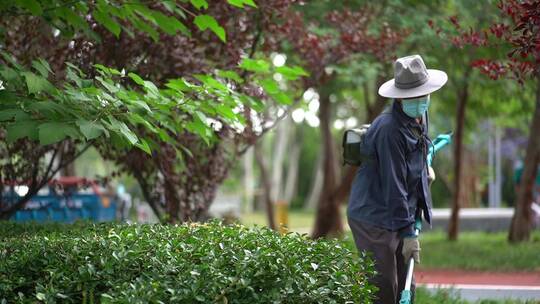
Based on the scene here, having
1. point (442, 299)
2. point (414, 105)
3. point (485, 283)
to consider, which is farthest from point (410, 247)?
point (485, 283)

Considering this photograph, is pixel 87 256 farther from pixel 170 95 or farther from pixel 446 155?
pixel 446 155

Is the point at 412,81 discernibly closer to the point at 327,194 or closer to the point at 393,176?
the point at 393,176

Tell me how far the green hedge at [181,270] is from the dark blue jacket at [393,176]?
2.48 feet

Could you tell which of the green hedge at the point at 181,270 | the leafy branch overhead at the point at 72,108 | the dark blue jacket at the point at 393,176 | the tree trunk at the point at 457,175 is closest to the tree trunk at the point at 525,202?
the tree trunk at the point at 457,175

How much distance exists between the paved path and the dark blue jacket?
2465mm

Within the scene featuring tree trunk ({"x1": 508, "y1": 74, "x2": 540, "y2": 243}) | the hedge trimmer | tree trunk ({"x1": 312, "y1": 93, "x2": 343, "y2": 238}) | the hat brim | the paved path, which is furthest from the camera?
tree trunk ({"x1": 312, "y1": 93, "x2": 343, "y2": 238})

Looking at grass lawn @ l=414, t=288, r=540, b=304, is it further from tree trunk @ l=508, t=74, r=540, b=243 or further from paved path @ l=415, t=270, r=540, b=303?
tree trunk @ l=508, t=74, r=540, b=243

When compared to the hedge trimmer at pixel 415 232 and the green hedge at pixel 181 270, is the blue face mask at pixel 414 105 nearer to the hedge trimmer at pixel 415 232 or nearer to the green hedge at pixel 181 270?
the hedge trimmer at pixel 415 232

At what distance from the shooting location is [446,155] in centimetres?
4197

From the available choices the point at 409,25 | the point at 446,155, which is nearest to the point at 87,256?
the point at 409,25

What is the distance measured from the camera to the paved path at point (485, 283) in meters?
8.63

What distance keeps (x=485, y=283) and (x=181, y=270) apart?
7.36 metres

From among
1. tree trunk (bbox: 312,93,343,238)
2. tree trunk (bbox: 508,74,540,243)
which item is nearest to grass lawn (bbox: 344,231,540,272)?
tree trunk (bbox: 508,74,540,243)

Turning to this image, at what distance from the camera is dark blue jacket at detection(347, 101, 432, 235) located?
5.92 m
